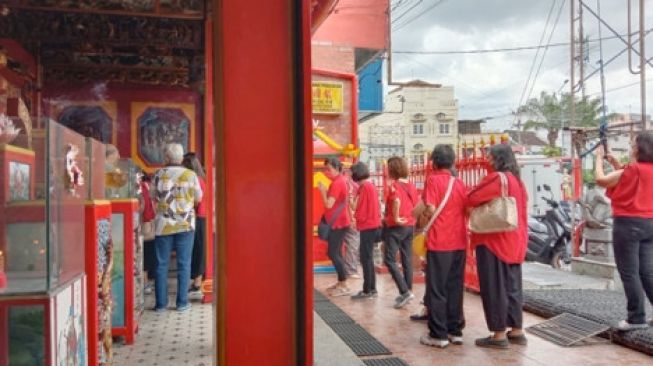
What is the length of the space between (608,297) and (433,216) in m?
2.84

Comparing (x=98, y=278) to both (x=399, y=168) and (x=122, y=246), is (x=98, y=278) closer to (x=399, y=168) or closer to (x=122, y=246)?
(x=122, y=246)

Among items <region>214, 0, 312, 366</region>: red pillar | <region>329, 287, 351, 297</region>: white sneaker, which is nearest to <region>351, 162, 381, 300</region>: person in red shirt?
<region>329, 287, 351, 297</region>: white sneaker

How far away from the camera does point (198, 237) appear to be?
272 inches

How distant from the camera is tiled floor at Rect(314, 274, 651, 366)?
454 centimetres

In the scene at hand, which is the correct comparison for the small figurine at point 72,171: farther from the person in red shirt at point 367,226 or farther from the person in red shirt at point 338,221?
the person in red shirt at point 338,221

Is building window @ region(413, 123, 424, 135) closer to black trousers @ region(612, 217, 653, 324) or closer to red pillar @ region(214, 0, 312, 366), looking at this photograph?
black trousers @ region(612, 217, 653, 324)

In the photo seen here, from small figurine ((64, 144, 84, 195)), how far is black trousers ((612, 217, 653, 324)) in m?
4.30

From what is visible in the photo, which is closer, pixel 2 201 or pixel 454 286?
pixel 2 201

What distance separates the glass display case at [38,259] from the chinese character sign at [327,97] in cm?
845

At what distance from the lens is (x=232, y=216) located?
2.33m

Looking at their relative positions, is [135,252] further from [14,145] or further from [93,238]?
[14,145]

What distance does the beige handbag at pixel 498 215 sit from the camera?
4.69 m

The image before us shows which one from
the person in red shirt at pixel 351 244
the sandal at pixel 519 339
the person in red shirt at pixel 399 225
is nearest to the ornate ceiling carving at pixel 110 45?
the person in red shirt at pixel 351 244

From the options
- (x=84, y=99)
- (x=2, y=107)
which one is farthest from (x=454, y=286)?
(x=84, y=99)
